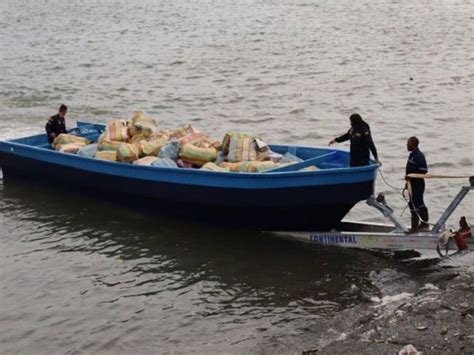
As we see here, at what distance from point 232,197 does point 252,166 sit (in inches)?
23.8

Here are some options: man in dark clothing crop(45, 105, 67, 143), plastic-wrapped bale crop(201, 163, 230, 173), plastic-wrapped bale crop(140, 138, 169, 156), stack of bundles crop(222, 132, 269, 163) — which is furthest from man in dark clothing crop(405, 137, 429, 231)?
man in dark clothing crop(45, 105, 67, 143)

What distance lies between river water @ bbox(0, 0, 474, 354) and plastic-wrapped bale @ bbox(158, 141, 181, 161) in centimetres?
118

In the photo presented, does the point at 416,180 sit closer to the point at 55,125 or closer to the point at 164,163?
the point at 164,163

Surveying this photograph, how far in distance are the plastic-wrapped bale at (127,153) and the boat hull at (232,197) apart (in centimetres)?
20

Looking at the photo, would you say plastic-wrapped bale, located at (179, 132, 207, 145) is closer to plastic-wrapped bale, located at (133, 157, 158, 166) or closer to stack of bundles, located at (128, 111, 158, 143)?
plastic-wrapped bale, located at (133, 157, 158, 166)

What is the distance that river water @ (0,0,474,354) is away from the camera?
992 centimetres

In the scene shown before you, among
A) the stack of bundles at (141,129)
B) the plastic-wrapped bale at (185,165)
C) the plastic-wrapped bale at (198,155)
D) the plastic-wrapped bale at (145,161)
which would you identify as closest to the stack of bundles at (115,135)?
the stack of bundles at (141,129)

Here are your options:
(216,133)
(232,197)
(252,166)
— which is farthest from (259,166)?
(216,133)

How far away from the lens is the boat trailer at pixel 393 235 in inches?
400

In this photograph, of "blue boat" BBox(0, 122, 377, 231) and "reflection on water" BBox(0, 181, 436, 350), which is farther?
"blue boat" BBox(0, 122, 377, 231)

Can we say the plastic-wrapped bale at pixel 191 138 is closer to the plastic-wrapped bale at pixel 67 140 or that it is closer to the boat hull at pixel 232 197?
the boat hull at pixel 232 197

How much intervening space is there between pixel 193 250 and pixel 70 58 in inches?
1004

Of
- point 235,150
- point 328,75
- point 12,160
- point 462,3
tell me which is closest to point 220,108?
point 328,75

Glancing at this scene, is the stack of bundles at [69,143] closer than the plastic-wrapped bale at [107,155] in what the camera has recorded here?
No
